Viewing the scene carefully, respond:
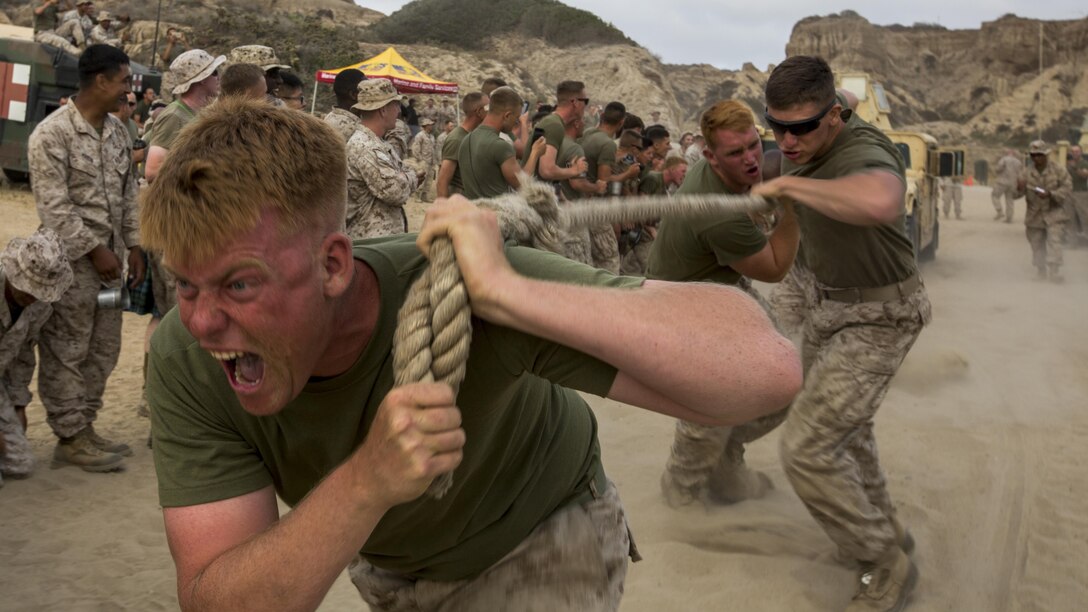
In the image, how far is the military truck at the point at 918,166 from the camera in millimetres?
12291

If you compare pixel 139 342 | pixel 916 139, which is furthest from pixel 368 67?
pixel 139 342

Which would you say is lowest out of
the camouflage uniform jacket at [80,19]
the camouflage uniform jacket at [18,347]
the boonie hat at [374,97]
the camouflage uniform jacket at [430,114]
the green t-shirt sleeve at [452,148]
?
the camouflage uniform jacket at [18,347]

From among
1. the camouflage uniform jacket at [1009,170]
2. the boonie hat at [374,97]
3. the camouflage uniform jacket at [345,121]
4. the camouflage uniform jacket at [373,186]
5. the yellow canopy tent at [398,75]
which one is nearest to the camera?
the camouflage uniform jacket at [373,186]

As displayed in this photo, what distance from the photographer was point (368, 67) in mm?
18812

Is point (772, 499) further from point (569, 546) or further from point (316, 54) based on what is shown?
point (316, 54)

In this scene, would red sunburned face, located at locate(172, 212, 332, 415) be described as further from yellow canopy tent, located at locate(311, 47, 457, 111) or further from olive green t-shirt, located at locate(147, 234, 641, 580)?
yellow canopy tent, located at locate(311, 47, 457, 111)

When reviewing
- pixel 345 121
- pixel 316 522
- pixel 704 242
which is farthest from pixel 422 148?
pixel 316 522

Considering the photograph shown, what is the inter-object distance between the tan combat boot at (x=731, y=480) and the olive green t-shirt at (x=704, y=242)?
3.19 feet

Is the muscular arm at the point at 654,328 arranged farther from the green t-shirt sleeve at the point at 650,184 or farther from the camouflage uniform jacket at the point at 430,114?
the camouflage uniform jacket at the point at 430,114

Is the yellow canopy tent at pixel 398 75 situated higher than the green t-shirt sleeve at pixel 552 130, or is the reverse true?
the yellow canopy tent at pixel 398 75

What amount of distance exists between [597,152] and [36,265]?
548 cm

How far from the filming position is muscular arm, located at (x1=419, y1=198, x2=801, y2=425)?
1.58 metres

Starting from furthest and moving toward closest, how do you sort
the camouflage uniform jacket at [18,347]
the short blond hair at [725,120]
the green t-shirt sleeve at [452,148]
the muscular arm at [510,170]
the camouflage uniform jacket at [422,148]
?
the camouflage uniform jacket at [422,148] < the green t-shirt sleeve at [452,148] < the muscular arm at [510,170] < the camouflage uniform jacket at [18,347] < the short blond hair at [725,120]

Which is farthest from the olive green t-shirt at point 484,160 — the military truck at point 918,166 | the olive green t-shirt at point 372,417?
the military truck at point 918,166
